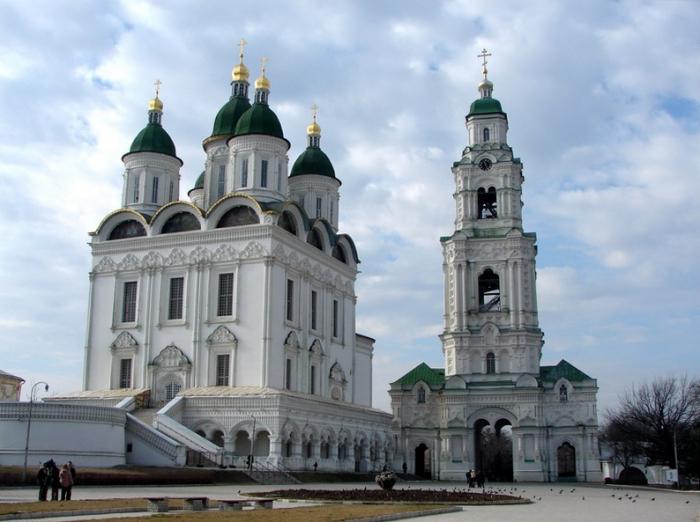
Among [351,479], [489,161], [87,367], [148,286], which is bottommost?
[351,479]

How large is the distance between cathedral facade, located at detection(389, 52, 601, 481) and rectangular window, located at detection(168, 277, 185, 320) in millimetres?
15932

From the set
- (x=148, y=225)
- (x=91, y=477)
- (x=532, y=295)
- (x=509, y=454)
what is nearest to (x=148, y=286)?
(x=148, y=225)

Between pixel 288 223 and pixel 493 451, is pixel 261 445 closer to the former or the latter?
pixel 288 223

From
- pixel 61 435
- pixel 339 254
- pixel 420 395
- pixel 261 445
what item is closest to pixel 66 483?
pixel 61 435

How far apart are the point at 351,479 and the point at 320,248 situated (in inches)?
602

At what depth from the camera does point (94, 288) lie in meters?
49.9

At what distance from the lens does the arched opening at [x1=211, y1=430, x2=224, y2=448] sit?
4288 centimetres

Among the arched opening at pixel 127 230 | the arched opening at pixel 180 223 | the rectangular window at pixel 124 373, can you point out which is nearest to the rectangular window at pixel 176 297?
the arched opening at pixel 180 223

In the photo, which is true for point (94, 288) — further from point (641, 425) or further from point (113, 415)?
point (641, 425)

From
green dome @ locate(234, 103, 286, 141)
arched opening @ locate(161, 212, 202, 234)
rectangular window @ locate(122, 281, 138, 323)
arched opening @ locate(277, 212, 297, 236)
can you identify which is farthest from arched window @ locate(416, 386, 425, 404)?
rectangular window @ locate(122, 281, 138, 323)

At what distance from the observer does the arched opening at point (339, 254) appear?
54781mm

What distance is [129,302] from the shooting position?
49.2 m

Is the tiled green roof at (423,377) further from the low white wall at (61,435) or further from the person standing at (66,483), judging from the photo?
the person standing at (66,483)

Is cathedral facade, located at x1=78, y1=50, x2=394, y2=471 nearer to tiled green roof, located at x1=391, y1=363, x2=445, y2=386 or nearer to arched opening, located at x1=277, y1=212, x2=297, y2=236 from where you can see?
arched opening, located at x1=277, y1=212, x2=297, y2=236
